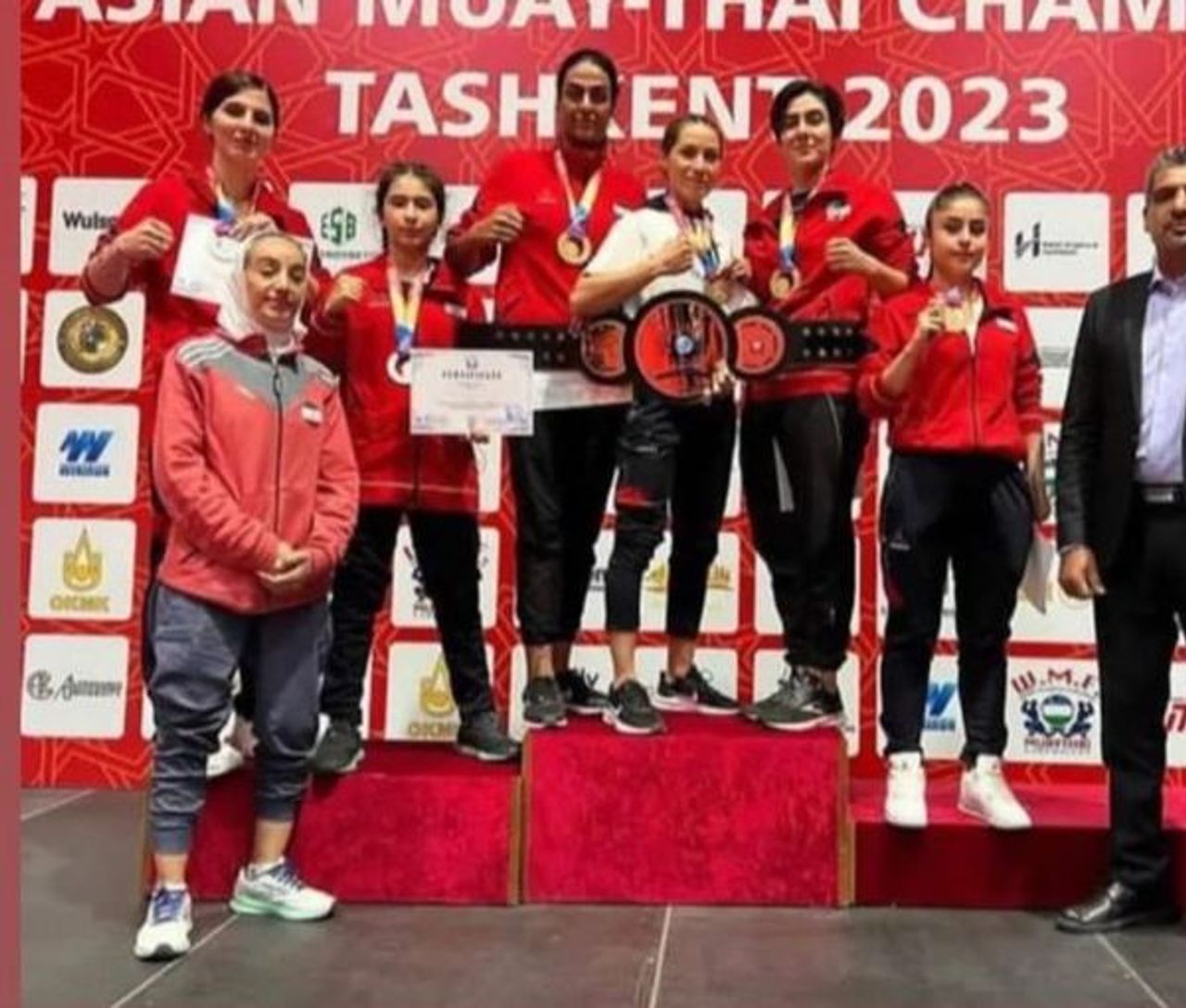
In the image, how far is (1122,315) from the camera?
2.60 metres

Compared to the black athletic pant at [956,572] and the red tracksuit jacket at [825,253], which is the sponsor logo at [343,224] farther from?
the black athletic pant at [956,572]

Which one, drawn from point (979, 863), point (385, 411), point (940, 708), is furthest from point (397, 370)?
point (940, 708)

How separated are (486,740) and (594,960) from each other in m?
0.65

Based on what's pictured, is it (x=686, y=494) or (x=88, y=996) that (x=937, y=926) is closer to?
(x=686, y=494)

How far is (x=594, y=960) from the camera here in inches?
95.4

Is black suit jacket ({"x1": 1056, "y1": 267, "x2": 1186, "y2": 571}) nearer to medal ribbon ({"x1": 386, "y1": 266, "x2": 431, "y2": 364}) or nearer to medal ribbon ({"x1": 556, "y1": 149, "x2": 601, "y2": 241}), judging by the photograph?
medal ribbon ({"x1": 556, "y1": 149, "x2": 601, "y2": 241})

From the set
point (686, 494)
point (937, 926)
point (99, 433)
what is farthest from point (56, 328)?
point (937, 926)

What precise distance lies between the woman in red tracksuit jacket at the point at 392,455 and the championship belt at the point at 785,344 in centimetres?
61

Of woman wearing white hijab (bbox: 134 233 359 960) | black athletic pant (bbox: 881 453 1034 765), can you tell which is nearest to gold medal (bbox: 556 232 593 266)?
woman wearing white hijab (bbox: 134 233 359 960)

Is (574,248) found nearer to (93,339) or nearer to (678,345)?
(678,345)

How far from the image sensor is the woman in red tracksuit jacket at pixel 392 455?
2.81 m

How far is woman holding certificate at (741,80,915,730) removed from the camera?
9.30 feet

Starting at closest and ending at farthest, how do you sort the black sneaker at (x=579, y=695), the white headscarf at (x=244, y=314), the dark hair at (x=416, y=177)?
the white headscarf at (x=244, y=314) → the dark hair at (x=416, y=177) → the black sneaker at (x=579, y=695)

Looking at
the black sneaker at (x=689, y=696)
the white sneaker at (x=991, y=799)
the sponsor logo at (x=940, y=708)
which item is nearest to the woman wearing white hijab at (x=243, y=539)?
the black sneaker at (x=689, y=696)
